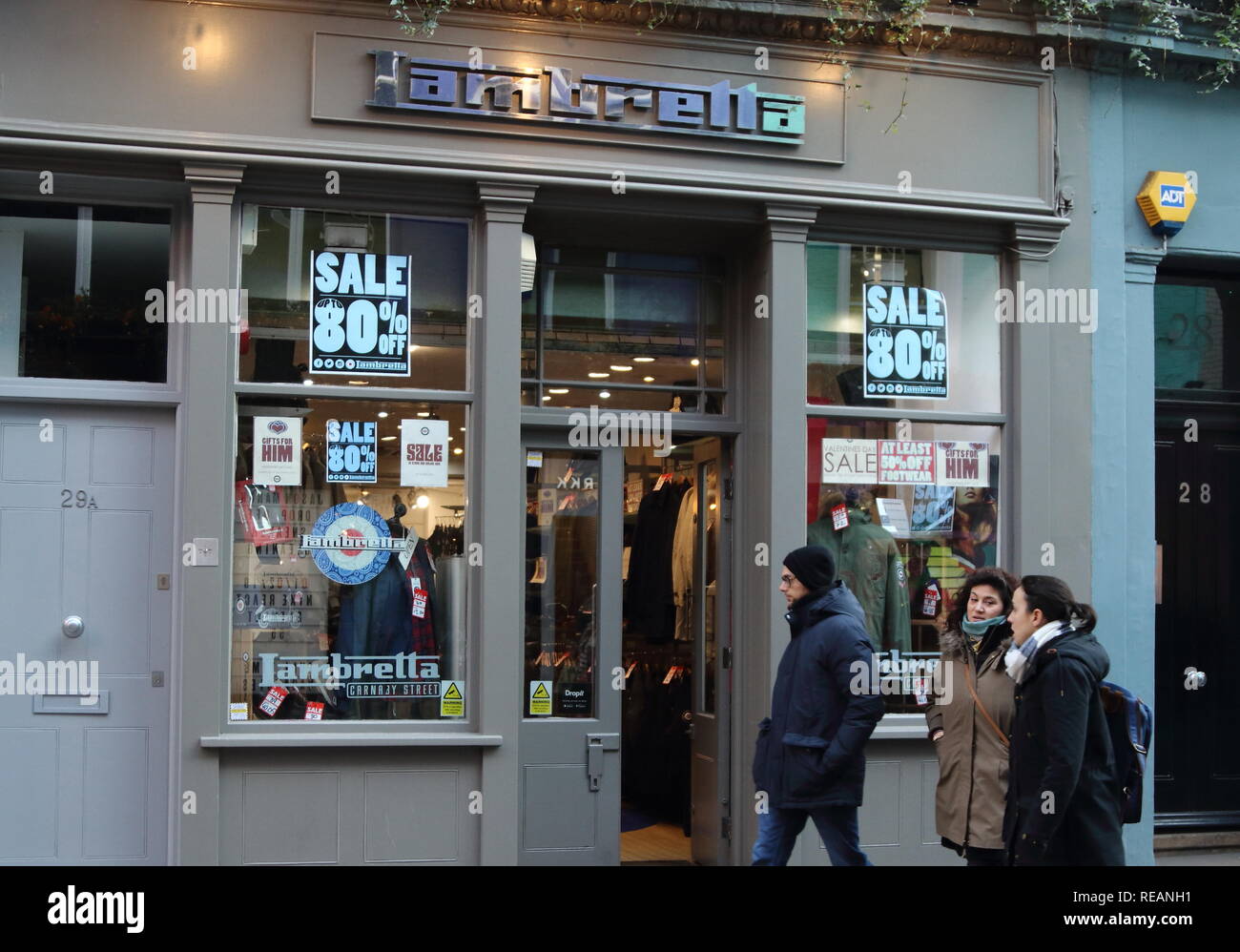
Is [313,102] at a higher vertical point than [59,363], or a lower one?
higher

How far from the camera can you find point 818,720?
6480mm

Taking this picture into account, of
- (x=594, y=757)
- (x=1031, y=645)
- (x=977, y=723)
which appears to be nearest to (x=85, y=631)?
(x=594, y=757)

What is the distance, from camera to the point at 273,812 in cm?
739

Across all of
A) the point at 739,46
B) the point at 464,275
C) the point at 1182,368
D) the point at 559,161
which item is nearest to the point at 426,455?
the point at 464,275

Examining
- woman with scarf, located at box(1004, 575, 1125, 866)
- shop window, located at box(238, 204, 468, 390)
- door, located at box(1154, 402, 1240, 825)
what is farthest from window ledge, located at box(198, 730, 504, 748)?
door, located at box(1154, 402, 1240, 825)

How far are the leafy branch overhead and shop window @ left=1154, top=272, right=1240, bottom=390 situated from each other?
1.38 m

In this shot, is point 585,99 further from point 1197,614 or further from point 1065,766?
point 1197,614

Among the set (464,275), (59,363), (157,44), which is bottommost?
(59,363)

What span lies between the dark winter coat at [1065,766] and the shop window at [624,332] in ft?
11.5

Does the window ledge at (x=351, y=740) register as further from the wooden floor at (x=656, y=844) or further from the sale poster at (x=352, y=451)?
the wooden floor at (x=656, y=844)

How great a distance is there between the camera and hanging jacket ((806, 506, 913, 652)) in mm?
8352

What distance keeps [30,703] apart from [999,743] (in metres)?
5.27

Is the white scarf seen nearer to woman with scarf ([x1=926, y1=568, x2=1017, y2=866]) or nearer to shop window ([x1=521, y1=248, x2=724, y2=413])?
woman with scarf ([x1=926, y1=568, x2=1017, y2=866])

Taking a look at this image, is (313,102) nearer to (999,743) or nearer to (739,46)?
(739,46)
